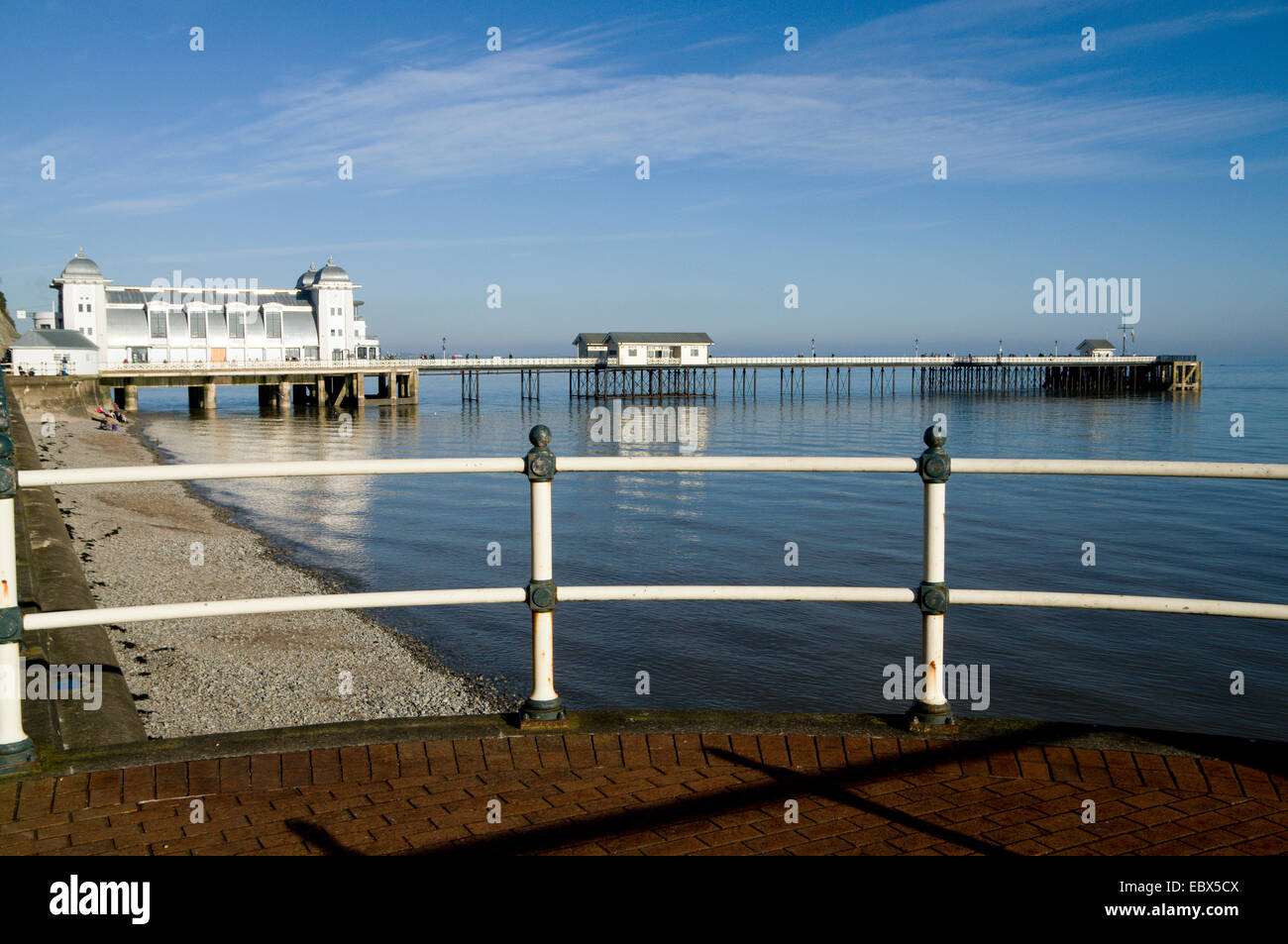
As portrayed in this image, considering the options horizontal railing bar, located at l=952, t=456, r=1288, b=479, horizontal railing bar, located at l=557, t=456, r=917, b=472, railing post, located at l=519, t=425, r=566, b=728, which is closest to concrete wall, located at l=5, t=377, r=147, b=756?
railing post, located at l=519, t=425, r=566, b=728

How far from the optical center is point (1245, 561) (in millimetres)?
19203

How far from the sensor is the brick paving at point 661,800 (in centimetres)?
304

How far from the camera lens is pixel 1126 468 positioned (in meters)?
3.69

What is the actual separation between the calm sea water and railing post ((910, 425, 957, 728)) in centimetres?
722

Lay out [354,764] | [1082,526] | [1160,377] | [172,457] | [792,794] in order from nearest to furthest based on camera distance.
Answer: [792,794] → [354,764] → [1082,526] → [172,457] → [1160,377]

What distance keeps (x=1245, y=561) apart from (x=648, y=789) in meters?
19.4

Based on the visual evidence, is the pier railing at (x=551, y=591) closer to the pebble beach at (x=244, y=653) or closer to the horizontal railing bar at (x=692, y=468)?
the horizontal railing bar at (x=692, y=468)

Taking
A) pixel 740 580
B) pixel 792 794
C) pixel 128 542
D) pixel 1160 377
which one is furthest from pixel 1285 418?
pixel 792 794

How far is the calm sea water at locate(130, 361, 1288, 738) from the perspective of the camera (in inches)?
469

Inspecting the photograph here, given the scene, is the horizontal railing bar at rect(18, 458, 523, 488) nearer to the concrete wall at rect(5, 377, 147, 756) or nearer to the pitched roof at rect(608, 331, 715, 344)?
the concrete wall at rect(5, 377, 147, 756)

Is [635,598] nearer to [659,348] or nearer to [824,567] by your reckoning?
[824,567]
